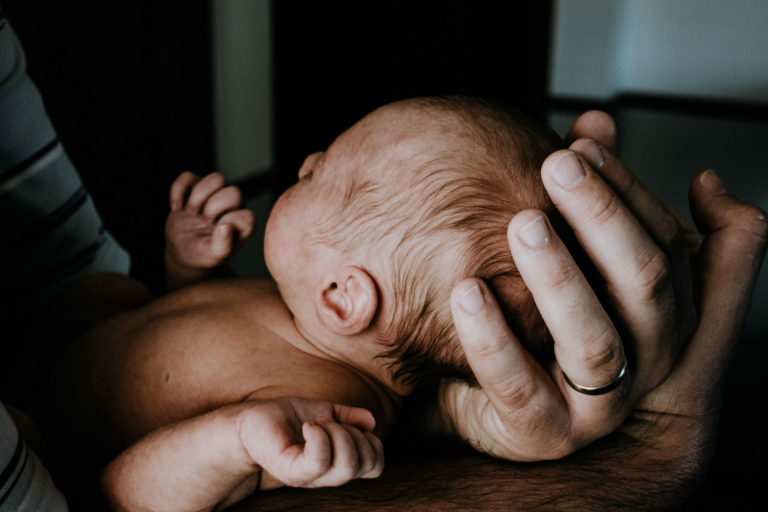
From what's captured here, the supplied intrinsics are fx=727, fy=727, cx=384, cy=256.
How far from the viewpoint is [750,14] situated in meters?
4.42

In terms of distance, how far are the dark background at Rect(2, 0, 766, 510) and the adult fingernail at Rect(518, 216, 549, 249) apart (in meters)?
1.23

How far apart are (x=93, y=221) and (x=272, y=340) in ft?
1.20

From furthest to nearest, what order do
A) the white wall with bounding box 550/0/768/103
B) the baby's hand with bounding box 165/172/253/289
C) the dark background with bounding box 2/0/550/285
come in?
the white wall with bounding box 550/0/768/103, the dark background with bounding box 2/0/550/285, the baby's hand with bounding box 165/172/253/289

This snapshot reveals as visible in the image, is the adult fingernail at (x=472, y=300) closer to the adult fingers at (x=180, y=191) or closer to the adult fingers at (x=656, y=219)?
the adult fingers at (x=656, y=219)

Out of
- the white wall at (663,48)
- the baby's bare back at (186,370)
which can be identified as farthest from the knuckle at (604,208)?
the white wall at (663,48)

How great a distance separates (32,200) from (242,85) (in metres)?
2.22

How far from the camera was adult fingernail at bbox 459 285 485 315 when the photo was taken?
64 centimetres

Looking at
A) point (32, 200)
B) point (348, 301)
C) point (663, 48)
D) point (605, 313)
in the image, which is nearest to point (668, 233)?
point (605, 313)

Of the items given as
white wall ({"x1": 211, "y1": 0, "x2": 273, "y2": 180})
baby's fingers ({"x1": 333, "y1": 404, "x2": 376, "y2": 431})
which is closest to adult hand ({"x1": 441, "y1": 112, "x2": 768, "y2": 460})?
baby's fingers ({"x1": 333, "y1": 404, "x2": 376, "y2": 431})

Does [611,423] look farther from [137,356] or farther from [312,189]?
[137,356]

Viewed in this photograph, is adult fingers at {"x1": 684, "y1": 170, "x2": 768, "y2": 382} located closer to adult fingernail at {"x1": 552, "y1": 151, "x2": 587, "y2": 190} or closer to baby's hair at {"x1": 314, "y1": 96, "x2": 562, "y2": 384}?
baby's hair at {"x1": 314, "y1": 96, "x2": 562, "y2": 384}

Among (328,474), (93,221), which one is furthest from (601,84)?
(328,474)

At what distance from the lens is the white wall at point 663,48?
4.51 meters

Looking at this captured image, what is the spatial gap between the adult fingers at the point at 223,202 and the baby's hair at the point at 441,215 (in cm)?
24
